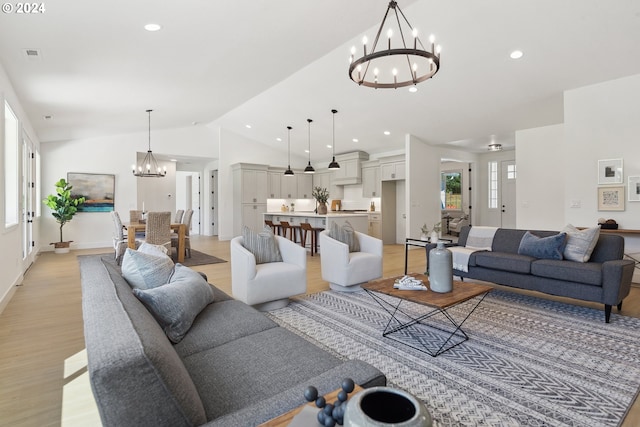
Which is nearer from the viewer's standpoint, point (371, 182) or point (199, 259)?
point (199, 259)

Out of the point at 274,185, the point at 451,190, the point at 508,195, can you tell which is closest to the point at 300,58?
the point at 274,185

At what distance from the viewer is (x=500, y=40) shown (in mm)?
4324

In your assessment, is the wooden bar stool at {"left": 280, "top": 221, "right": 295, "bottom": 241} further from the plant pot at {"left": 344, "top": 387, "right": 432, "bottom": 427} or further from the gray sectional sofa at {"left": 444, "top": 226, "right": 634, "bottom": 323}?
the plant pot at {"left": 344, "top": 387, "right": 432, "bottom": 427}

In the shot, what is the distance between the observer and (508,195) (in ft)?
32.7

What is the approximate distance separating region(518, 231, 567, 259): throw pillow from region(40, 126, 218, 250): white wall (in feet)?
28.8

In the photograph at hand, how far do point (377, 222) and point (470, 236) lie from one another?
14.3 ft

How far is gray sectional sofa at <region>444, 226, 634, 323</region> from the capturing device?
3162 millimetres

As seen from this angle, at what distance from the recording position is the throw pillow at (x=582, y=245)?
3574 mm

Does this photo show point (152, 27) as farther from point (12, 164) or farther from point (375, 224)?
point (375, 224)

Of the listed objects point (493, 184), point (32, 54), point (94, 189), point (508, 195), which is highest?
point (32, 54)

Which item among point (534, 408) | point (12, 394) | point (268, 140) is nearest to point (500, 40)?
point (534, 408)

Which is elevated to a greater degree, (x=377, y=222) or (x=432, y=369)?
(x=377, y=222)

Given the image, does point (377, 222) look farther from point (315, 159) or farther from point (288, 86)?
point (288, 86)

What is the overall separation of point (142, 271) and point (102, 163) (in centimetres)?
800
